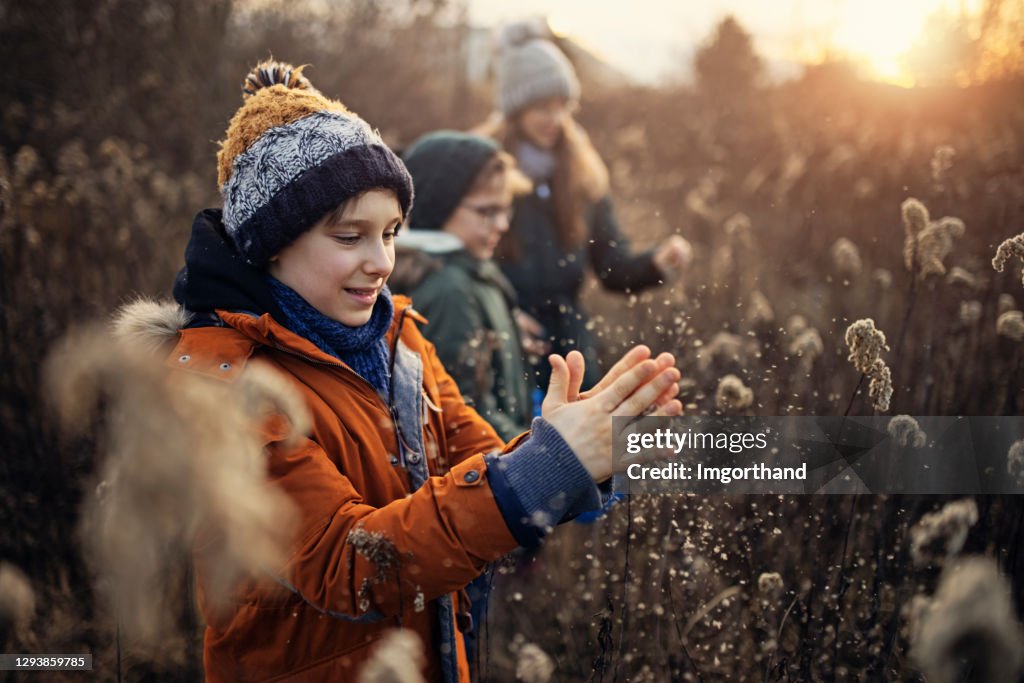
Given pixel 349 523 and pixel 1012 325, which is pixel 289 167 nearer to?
pixel 349 523

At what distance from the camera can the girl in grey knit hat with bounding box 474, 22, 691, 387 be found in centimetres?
365

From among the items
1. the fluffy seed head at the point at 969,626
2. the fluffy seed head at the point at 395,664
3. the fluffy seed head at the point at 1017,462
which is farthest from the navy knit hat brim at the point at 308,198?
the fluffy seed head at the point at 1017,462

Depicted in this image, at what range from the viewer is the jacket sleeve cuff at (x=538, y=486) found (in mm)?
1262

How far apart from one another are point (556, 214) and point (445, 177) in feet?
3.24

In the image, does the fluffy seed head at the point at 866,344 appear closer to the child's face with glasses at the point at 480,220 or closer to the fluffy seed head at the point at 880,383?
the fluffy seed head at the point at 880,383

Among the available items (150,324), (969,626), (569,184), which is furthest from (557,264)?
(969,626)

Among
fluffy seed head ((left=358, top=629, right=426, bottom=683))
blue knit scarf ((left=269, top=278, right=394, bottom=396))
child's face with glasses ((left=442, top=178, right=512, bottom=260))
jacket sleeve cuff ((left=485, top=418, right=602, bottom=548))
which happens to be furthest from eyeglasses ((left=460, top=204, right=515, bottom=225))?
fluffy seed head ((left=358, top=629, right=426, bottom=683))

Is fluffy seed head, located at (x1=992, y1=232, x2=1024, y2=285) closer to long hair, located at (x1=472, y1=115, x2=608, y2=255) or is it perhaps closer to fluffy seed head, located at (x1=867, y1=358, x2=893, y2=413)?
fluffy seed head, located at (x1=867, y1=358, x2=893, y2=413)

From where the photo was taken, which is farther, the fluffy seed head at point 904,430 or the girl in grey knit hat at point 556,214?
the girl in grey knit hat at point 556,214

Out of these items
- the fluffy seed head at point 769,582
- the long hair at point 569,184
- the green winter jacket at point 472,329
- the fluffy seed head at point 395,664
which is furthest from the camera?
the long hair at point 569,184

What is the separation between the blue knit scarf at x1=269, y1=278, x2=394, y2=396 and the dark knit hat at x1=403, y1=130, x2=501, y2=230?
147 cm

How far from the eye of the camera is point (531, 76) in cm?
424

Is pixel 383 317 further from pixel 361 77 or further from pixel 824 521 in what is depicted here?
pixel 361 77

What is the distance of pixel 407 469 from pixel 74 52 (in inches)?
321
